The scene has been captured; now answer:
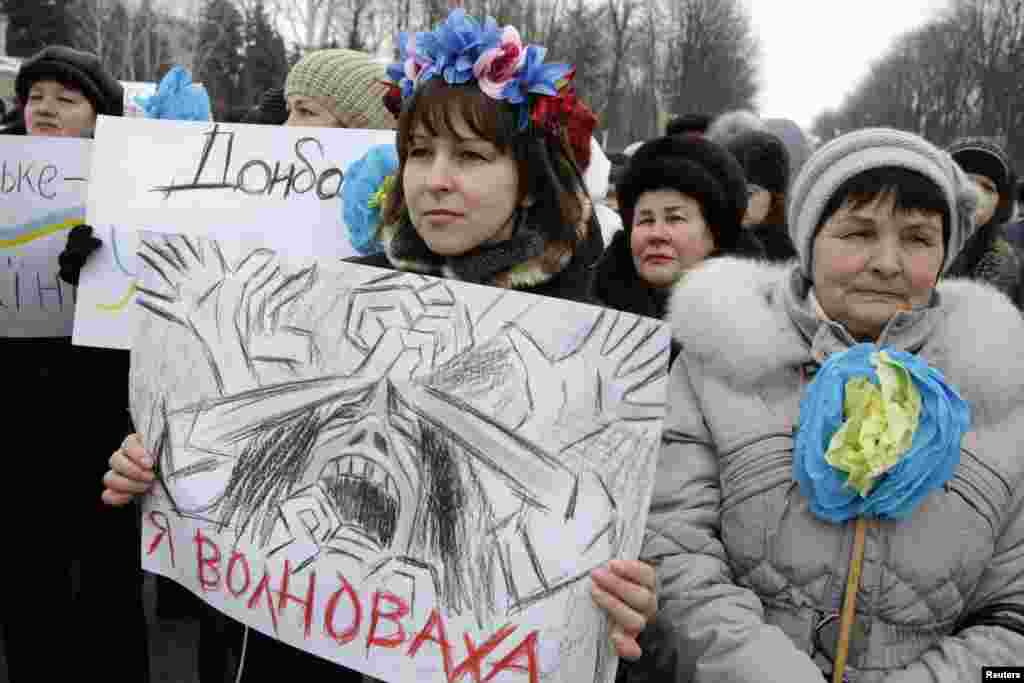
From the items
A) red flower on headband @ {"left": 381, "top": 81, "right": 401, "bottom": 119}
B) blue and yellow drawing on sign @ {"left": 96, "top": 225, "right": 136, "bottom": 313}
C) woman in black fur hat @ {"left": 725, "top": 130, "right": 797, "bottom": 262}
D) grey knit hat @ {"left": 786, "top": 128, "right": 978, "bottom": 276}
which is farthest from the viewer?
woman in black fur hat @ {"left": 725, "top": 130, "right": 797, "bottom": 262}

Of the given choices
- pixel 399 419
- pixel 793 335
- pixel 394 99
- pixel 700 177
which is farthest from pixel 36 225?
pixel 793 335

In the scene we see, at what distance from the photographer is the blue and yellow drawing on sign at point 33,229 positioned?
2.88 m

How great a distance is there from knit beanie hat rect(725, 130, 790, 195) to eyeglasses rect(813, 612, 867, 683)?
111 inches

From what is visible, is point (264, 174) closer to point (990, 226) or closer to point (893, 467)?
point (893, 467)

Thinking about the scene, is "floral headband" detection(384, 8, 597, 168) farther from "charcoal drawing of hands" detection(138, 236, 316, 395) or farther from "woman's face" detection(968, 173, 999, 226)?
"woman's face" detection(968, 173, 999, 226)

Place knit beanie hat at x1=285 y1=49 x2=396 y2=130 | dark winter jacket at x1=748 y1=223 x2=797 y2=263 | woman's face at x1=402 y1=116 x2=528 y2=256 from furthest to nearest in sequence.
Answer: dark winter jacket at x1=748 y1=223 x2=797 y2=263 < knit beanie hat at x1=285 y1=49 x2=396 y2=130 < woman's face at x1=402 y1=116 x2=528 y2=256

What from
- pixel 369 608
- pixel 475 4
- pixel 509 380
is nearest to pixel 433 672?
pixel 369 608

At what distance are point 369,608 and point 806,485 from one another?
0.75m

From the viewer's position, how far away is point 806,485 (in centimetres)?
150

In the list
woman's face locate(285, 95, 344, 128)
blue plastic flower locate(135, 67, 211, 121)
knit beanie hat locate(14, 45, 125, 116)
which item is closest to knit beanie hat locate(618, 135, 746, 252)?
woman's face locate(285, 95, 344, 128)

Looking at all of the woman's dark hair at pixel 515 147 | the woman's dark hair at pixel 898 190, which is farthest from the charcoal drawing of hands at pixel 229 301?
the woman's dark hair at pixel 898 190

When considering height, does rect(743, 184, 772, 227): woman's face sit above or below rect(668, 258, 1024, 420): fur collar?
above

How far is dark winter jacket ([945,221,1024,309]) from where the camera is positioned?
438 cm

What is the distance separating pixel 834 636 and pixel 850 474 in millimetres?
286
